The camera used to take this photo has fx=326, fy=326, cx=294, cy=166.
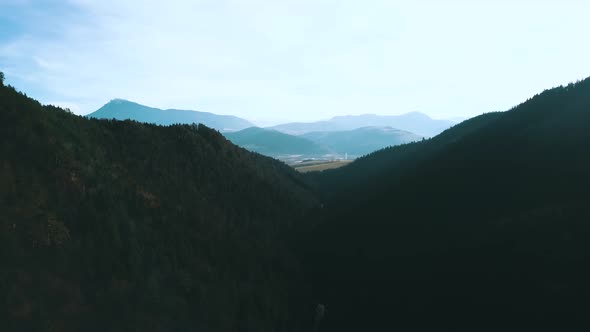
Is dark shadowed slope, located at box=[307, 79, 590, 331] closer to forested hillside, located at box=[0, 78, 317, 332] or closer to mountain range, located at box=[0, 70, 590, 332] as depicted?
mountain range, located at box=[0, 70, 590, 332]

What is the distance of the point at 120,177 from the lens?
45.4 metres

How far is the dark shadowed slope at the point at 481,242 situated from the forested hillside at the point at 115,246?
9.65 metres

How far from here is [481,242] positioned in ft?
136

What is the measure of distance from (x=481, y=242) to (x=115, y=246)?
42.8 meters

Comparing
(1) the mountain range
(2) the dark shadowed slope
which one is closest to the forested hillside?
(1) the mountain range

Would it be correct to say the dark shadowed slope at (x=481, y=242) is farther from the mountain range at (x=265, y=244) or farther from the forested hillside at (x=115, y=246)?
the forested hillside at (x=115, y=246)

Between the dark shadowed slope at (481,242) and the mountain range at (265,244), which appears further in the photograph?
the dark shadowed slope at (481,242)

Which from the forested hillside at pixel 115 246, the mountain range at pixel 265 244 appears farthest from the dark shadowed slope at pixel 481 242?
the forested hillside at pixel 115 246

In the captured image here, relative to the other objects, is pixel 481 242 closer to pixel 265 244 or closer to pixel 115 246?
pixel 265 244

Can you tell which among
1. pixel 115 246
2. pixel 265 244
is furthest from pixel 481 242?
pixel 115 246

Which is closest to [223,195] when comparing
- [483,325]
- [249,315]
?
[249,315]

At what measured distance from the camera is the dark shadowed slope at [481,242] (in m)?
31.2

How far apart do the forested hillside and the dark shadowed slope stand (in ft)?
31.6

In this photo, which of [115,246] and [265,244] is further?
[265,244]
